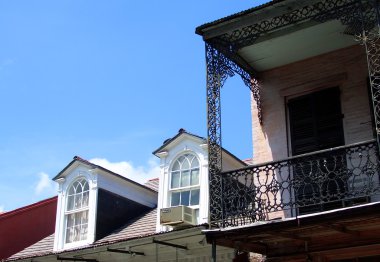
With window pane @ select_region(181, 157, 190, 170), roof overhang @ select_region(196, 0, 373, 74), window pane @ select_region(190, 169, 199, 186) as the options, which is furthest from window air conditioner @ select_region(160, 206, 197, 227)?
roof overhang @ select_region(196, 0, 373, 74)

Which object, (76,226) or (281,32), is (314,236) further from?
(76,226)

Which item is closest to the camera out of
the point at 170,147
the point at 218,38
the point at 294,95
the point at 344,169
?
the point at 344,169

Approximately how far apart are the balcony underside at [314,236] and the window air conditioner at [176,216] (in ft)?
5.95

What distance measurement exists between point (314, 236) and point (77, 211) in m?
6.87

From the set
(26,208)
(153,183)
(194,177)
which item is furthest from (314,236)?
(26,208)

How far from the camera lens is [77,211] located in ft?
50.2

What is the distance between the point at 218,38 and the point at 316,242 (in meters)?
4.25

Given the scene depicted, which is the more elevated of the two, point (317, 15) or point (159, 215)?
point (317, 15)

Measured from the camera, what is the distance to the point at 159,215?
43.4 ft

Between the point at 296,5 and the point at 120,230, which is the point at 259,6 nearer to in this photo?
the point at 296,5

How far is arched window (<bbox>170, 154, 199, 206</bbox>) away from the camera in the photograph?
44.3 feet

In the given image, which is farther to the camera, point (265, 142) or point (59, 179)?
point (59, 179)

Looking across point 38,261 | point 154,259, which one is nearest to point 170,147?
point 154,259

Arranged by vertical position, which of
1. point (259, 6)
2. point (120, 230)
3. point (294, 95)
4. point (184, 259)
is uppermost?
point (259, 6)
